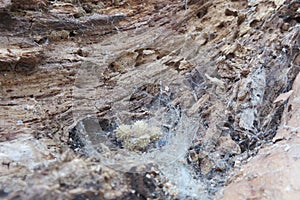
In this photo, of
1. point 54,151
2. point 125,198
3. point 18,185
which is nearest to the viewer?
point 18,185

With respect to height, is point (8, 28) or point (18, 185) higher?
point (8, 28)

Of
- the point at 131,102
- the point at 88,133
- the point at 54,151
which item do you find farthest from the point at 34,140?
the point at 131,102

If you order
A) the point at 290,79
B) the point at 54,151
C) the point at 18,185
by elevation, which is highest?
the point at 290,79

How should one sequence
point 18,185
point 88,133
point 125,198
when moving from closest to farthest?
point 18,185
point 125,198
point 88,133

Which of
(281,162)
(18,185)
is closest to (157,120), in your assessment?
(281,162)

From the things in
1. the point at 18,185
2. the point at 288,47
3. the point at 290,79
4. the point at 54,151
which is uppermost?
A: the point at 288,47

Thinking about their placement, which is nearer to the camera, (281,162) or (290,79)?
(281,162)

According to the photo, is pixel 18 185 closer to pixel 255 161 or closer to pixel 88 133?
pixel 88 133

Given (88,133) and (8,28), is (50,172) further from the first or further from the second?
(8,28)

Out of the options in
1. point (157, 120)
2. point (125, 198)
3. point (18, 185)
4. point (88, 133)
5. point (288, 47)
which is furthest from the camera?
point (288, 47)
